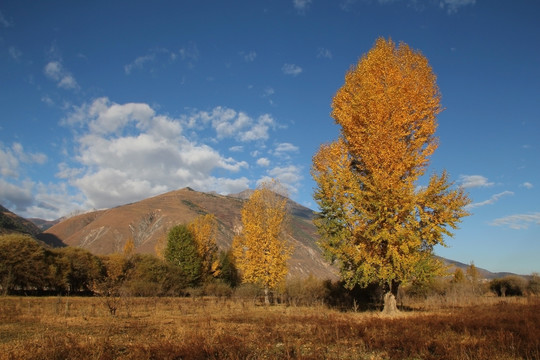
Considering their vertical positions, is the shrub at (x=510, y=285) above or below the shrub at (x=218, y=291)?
above

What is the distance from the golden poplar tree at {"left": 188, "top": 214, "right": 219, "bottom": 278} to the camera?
53450mm

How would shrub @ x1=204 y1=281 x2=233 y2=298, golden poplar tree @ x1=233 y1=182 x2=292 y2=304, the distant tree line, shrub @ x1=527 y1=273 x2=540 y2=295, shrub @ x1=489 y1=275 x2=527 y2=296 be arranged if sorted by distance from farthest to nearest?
shrub @ x1=489 y1=275 x2=527 y2=296 < shrub @ x1=204 y1=281 x2=233 y2=298 < the distant tree line < shrub @ x1=527 y1=273 x2=540 y2=295 < golden poplar tree @ x1=233 y1=182 x2=292 y2=304

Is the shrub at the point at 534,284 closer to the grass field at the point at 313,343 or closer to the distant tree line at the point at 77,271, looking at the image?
the grass field at the point at 313,343

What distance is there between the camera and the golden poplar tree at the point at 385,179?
14961mm

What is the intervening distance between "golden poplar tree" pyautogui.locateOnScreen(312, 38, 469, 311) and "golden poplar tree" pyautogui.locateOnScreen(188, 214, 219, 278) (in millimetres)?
38215

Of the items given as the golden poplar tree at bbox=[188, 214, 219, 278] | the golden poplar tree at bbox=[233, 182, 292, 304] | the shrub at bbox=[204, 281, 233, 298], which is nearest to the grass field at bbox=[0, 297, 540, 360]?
the golden poplar tree at bbox=[233, 182, 292, 304]

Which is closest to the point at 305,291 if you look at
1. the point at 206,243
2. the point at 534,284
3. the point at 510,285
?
the point at 534,284

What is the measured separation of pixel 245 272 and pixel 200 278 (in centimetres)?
2654

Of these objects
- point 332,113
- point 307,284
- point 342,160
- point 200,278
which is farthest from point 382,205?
point 200,278

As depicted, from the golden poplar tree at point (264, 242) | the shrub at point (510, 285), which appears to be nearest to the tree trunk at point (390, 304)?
the golden poplar tree at point (264, 242)

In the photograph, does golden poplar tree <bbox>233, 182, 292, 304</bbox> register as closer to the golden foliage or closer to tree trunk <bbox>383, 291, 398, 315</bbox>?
the golden foliage

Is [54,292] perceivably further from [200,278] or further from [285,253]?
[285,253]

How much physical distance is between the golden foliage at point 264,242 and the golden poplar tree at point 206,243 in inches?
953

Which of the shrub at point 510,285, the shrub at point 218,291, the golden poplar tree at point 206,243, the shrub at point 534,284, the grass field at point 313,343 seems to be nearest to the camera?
the grass field at point 313,343
